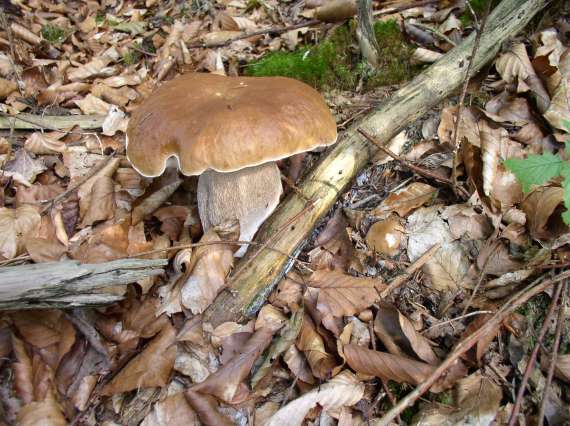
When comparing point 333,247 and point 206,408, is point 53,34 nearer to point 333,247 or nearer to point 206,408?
point 333,247

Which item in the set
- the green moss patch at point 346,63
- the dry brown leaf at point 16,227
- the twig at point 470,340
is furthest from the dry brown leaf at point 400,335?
the dry brown leaf at point 16,227

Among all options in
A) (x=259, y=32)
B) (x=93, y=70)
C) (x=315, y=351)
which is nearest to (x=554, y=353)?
(x=315, y=351)

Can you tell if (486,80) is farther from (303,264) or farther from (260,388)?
(260,388)

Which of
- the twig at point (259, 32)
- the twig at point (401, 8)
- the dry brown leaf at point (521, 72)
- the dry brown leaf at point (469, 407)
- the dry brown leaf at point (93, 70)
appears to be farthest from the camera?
the dry brown leaf at point (93, 70)

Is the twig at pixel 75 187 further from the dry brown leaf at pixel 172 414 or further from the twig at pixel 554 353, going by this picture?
the twig at pixel 554 353

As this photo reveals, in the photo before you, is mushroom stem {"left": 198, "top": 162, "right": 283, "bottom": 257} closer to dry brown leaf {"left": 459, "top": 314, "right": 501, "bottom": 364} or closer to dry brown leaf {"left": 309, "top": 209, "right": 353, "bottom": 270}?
dry brown leaf {"left": 309, "top": 209, "right": 353, "bottom": 270}

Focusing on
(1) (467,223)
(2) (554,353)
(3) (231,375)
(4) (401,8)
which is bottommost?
(3) (231,375)
